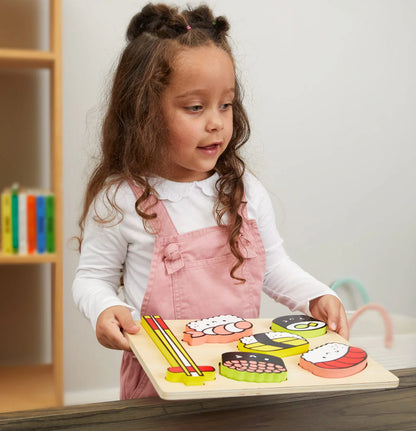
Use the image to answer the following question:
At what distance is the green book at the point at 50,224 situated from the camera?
5.67 feet

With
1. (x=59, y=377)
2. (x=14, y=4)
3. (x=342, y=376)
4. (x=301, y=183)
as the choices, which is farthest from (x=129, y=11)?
(x=342, y=376)

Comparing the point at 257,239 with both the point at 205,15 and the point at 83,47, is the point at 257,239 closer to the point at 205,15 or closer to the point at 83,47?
the point at 205,15

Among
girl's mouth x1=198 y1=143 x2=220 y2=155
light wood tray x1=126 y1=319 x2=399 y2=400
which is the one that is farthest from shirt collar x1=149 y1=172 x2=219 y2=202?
light wood tray x1=126 y1=319 x2=399 y2=400

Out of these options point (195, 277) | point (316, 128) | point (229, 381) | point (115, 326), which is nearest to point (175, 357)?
point (229, 381)

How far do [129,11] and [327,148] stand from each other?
87cm

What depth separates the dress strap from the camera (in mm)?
1018

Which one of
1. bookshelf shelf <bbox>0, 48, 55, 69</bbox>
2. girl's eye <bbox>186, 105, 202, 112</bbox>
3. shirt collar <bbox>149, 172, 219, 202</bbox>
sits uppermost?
bookshelf shelf <bbox>0, 48, 55, 69</bbox>

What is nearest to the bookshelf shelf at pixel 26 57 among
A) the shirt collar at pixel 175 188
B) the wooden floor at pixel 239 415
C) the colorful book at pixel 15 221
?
the colorful book at pixel 15 221

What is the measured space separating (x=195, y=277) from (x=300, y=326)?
0.79 feet

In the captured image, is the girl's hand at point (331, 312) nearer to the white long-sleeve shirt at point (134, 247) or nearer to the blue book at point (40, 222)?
the white long-sleeve shirt at point (134, 247)

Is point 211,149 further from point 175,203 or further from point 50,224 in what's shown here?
point 50,224

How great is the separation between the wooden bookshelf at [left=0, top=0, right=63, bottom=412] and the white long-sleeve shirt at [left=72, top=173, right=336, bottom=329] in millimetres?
696

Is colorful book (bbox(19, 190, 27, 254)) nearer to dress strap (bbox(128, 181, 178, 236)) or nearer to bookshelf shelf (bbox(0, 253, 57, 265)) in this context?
bookshelf shelf (bbox(0, 253, 57, 265))

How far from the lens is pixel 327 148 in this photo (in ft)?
7.45
